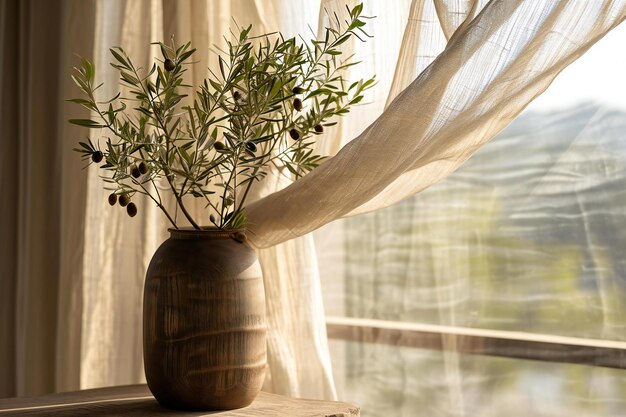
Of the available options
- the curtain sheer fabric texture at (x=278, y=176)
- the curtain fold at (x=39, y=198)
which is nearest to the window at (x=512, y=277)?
the curtain sheer fabric texture at (x=278, y=176)

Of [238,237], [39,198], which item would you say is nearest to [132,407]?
[238,237]

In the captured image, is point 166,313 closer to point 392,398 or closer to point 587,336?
point 392,398

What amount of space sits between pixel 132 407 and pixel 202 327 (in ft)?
0.62

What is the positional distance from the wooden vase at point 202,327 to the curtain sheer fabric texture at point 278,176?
19 cm

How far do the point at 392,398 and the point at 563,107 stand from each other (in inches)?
22.6

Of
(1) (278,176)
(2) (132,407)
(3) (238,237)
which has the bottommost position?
(2) (132,407)

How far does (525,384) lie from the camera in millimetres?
1288

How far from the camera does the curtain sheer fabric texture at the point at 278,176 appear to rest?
44.9 inches

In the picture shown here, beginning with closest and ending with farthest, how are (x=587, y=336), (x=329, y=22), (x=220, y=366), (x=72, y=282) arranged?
(x=220, y=366), (x=587, y=336), (x=329, y=22), (x=72, y=282)

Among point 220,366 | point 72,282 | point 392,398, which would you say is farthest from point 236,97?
point 72,282

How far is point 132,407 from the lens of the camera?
118cm

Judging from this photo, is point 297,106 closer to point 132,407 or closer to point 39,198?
point 132,407

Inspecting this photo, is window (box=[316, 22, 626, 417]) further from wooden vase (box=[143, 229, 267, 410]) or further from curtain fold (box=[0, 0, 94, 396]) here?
curtain fold (box=[0, 0, 94, 396])

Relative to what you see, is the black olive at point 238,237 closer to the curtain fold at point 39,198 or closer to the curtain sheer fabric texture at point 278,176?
the curtain sheer fabric texture at point 278,176
